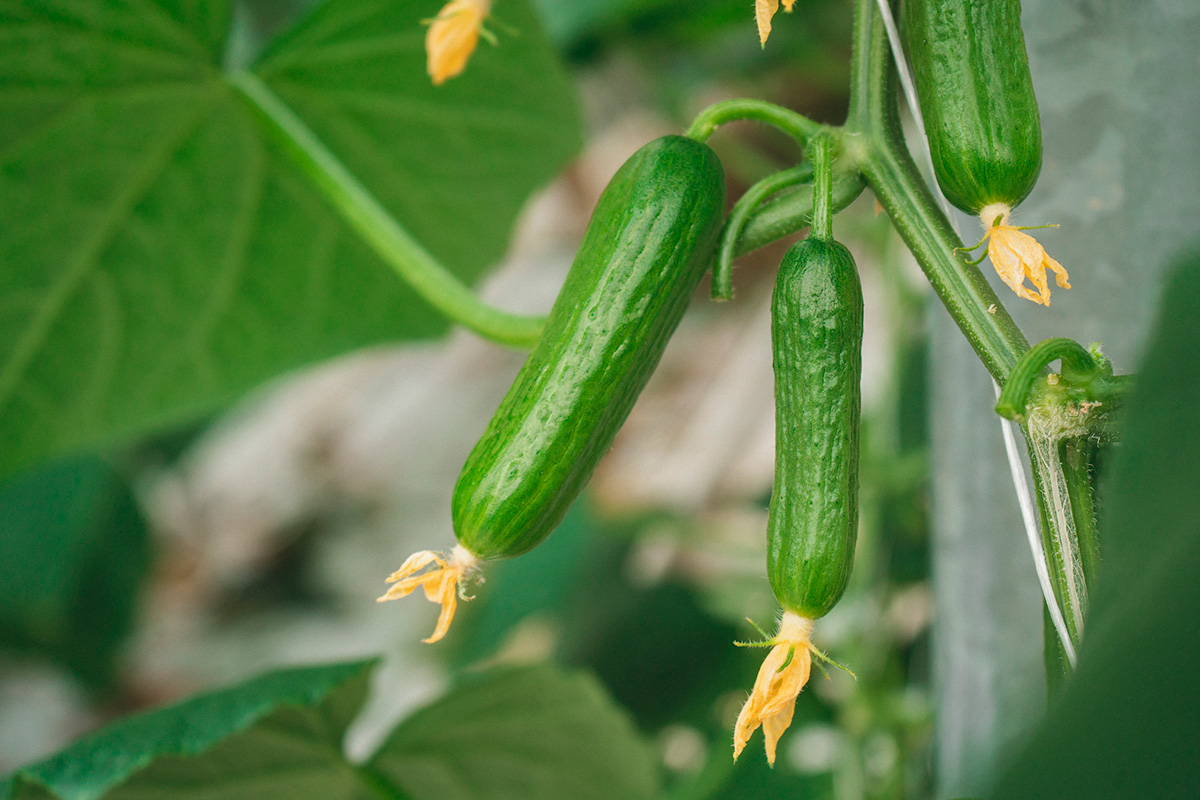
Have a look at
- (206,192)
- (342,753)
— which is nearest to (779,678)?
(342,753)

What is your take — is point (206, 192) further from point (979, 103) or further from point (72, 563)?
point (72, 563)

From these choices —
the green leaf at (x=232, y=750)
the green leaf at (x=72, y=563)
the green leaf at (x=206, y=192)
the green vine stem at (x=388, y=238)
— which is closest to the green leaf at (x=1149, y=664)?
the green vine stem at (x=388, y=238)

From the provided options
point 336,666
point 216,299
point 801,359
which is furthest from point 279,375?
point 801,359

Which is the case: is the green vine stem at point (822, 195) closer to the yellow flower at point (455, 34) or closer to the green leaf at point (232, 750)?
the yellow flower at point (455, 34)

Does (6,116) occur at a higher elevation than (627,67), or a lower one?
lower

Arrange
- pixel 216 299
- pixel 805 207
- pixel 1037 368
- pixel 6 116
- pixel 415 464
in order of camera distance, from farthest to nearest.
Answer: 1. pixel 415 464
2. pixel 216 299
3. pixel 6 116
4. pixel 805 207
5. pixel 1037 368

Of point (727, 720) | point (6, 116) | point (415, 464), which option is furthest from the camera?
point (415, 464)

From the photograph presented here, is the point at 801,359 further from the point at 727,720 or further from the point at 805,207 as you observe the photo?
the point at 727,720
